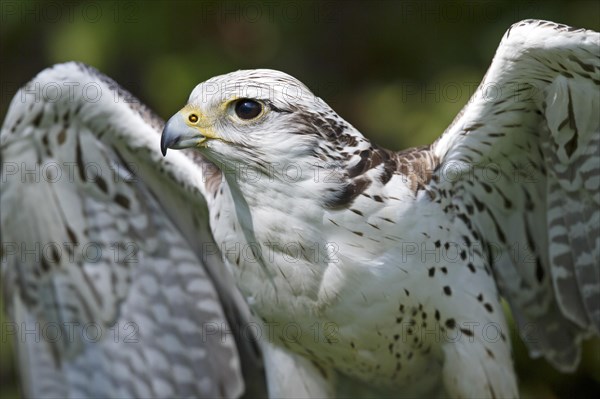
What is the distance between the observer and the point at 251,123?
3.50m

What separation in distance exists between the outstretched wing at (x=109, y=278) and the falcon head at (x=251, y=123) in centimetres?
108

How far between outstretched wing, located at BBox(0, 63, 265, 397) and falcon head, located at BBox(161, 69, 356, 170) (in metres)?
1.08

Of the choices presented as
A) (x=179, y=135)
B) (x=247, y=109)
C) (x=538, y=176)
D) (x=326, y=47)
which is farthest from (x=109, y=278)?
(x=326, y=47)

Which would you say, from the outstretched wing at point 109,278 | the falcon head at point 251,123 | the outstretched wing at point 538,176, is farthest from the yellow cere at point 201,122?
the outstretched wing at point 109,278

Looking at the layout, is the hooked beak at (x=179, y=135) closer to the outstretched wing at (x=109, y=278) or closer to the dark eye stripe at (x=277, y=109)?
the dark eye stripe at (x=277, y=109)

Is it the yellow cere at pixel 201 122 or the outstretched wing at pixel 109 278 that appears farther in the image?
the outstretched wing at pixel 109 278

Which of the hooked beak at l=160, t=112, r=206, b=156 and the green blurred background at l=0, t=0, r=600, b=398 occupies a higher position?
the hooked beak at l=160, t=112, r=206, b=156

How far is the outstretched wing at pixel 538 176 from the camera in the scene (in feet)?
11.8

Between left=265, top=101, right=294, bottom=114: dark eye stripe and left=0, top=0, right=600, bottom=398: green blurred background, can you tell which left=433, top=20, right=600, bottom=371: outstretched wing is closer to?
left=265, top=101, right=294, bottom=114: dark eye stripe

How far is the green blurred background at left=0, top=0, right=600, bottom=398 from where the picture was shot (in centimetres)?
564

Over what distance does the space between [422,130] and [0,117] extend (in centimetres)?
301

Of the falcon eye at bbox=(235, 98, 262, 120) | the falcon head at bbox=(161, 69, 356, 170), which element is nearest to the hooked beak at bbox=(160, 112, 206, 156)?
the falcon head at bbox=(161, 69, 356, 170)

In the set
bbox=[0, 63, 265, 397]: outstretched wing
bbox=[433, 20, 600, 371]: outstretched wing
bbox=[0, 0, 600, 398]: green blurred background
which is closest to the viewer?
bbox=[433, 20, 600, 371]: outstretched wing

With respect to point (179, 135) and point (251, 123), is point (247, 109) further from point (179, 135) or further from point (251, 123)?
point (179, 135)
